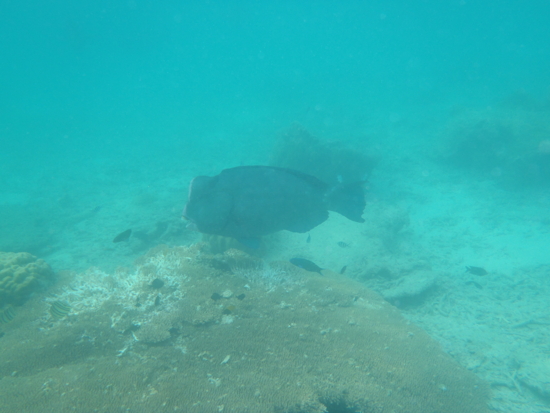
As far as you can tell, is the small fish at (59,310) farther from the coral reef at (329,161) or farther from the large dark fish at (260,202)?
the coral reef at (329,161)

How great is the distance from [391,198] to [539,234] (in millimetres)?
4682

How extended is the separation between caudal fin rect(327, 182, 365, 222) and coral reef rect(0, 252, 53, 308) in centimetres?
566

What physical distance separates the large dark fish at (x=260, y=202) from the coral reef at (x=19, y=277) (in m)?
4.37

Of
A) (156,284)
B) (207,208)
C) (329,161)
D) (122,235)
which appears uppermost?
(207,208)

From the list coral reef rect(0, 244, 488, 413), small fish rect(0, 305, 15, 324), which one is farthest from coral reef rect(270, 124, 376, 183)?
small fish rect(0, 305, 15, 324)

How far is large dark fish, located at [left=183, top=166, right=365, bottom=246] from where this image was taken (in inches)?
110

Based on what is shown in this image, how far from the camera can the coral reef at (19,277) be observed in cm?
461

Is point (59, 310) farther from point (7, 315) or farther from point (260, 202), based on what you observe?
point (260, 202)

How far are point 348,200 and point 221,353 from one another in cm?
228

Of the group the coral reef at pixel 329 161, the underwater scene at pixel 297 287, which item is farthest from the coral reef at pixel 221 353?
the coral reef at pixel 329 161

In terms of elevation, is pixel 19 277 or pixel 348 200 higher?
pixel 348 200

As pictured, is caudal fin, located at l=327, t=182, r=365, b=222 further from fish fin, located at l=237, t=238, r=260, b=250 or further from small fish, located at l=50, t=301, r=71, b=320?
small fish, located at l=50, t=301, r=71, b=320

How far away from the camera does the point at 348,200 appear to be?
3.02m

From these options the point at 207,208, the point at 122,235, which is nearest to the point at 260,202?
the point at 207,208
